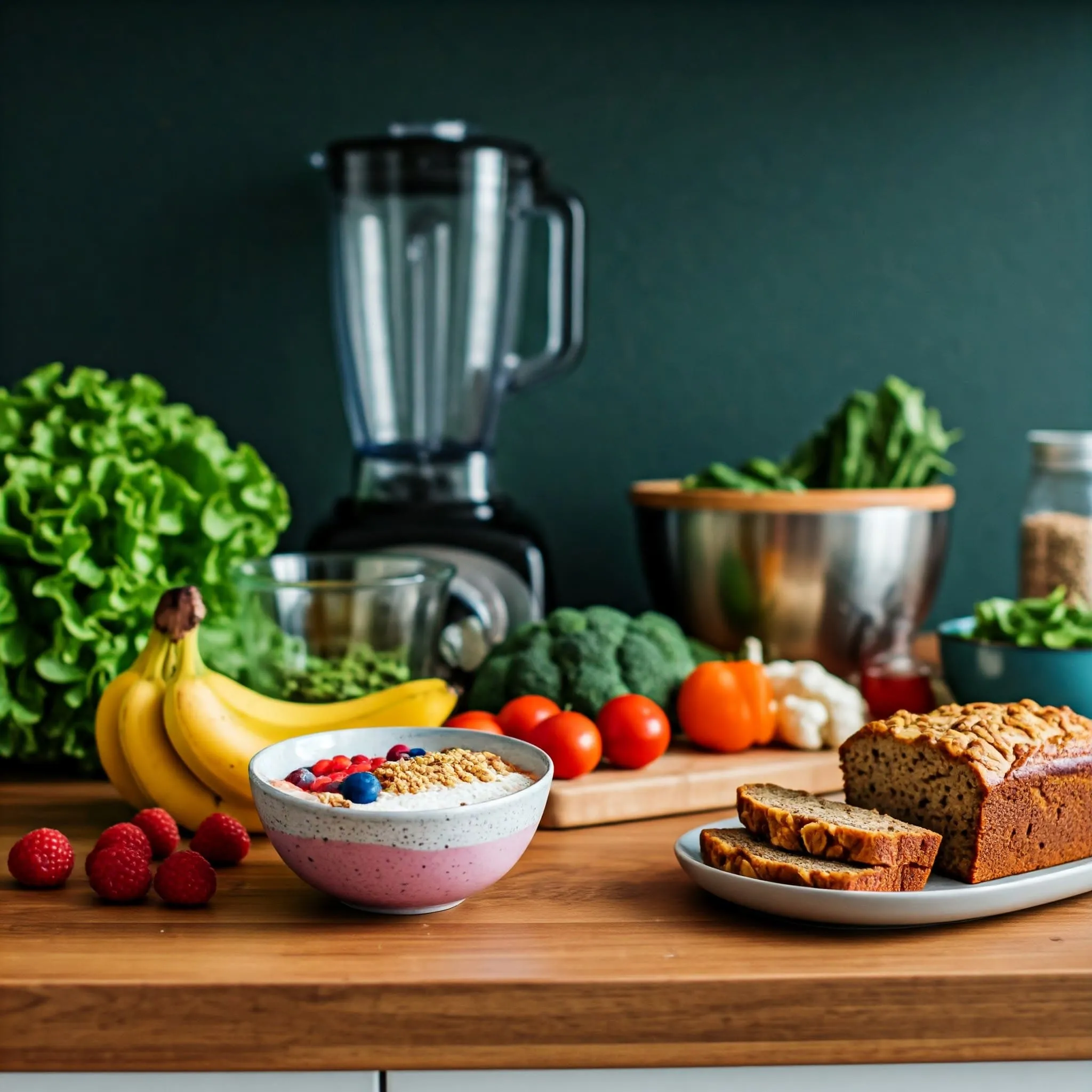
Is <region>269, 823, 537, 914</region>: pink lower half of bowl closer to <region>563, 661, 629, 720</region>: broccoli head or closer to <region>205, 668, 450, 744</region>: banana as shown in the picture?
<region>205, 668, 450, 744</region>: banana

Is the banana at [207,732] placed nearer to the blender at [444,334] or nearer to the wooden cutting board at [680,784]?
the wooden cutting board at [680,784]

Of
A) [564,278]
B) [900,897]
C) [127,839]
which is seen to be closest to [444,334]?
[564,278]

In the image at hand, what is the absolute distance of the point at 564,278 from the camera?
5.11 feet

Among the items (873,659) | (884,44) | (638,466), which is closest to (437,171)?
(638,466)

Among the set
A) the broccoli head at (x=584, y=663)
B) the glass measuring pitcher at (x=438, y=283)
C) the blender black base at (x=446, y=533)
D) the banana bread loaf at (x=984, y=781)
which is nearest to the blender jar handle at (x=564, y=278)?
the glass measuring pitcher at (x=438, y=283)

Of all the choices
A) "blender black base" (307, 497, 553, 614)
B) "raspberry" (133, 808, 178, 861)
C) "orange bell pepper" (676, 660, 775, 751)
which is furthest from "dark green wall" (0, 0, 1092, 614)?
"raspberry" (133, 808, 178, 861)

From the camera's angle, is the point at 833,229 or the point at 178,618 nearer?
the point at 178,618

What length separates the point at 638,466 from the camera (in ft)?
5.58

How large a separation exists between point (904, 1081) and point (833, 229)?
3.91ft

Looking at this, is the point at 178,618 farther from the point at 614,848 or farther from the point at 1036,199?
the point at 1036,199

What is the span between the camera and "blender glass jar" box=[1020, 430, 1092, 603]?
1427 millimetres

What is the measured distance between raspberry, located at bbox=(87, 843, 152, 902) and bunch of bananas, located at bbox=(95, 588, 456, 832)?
0.44 ft

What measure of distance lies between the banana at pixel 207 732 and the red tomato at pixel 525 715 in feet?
0.44

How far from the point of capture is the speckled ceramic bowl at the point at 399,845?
0.81 meters
